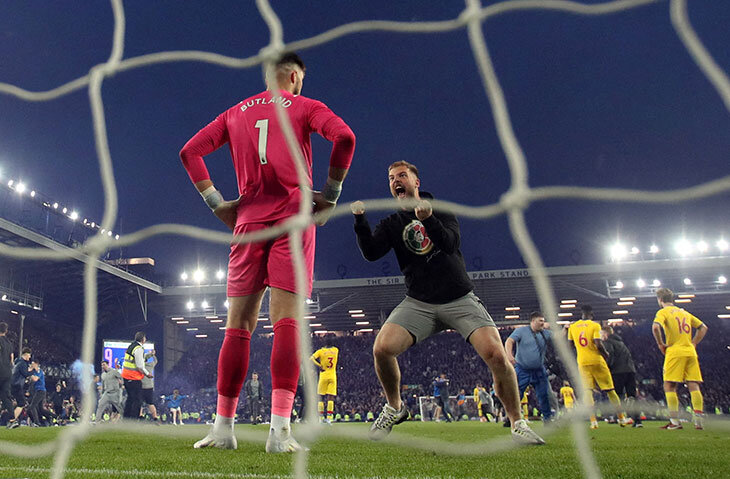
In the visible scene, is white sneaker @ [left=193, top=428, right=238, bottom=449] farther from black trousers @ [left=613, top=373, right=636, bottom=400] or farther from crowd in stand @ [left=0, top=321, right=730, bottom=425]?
crowd in stand @ [left=0, top=321, right=730, bottom=425]

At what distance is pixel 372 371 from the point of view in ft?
80.7

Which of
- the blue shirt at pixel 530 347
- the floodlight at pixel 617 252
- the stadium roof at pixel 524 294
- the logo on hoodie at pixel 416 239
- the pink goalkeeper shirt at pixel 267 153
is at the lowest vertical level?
the blue shirt at pixel 530 347

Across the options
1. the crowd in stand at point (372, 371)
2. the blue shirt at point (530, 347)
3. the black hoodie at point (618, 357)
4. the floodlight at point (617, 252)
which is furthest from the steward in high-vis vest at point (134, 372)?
the floodlight at point (617, 252)

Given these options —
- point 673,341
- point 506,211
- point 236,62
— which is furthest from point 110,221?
point 673,341

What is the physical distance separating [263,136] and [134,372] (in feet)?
21.3

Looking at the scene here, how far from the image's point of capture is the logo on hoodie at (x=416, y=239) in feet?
9.88

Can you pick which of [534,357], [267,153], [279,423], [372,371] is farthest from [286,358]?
[372,371]

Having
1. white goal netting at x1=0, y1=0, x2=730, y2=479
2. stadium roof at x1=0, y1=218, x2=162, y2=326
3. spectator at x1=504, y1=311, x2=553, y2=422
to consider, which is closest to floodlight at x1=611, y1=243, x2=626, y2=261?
spectator at x1=504, y1=311, x2=553, y2=422

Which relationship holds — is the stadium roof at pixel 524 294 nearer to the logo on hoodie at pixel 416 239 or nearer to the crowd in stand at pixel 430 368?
the crowd in stand at pixel 430 368

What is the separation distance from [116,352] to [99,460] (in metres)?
21.0

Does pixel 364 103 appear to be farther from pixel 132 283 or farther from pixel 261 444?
pixel 261 444

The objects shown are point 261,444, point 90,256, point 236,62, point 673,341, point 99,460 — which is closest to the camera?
point 90,256

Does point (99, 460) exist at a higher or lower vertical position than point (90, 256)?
lower

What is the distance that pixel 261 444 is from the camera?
2.57 m
